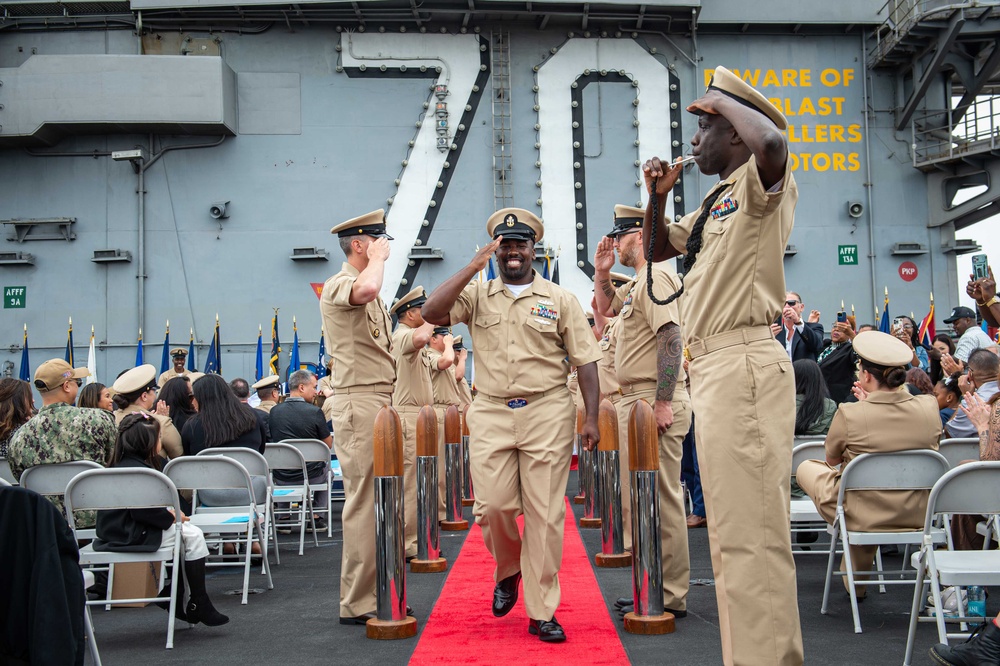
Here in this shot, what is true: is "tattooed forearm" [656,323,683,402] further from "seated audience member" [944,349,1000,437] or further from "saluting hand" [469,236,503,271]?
"seated audience member" [944,349,1000,437]

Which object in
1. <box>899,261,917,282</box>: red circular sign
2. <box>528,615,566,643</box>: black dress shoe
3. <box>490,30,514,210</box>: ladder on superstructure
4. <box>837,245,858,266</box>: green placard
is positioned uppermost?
<box>490,30,514,210</box>: ladder on superstructure

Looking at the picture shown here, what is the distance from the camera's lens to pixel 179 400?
301 inches

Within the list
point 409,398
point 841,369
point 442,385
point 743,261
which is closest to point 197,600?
point 743,261

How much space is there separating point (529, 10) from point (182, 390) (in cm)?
1291

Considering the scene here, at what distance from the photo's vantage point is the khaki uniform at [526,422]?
4730mm

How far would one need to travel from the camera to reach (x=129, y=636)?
203 inches

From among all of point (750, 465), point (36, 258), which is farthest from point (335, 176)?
point (750, 465)

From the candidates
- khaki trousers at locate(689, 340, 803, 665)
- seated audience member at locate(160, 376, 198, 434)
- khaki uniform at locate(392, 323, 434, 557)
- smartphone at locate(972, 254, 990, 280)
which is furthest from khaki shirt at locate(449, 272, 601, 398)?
smartphone at locate(972, 254, 990, 280)

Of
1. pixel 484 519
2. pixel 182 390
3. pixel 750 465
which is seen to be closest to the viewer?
pixel 750 465

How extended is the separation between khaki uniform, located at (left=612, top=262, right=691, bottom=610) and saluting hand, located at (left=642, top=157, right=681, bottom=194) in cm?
126

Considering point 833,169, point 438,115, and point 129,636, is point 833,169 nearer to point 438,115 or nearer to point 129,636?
point 438,115

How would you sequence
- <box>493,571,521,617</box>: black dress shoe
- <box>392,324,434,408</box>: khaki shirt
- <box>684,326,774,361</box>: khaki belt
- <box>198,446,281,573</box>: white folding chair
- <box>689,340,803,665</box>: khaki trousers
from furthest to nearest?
<box>392,324,434,408</box>: khaki shirt, <box>198,446,281,573</box>: white folding chair, <box>493,571,521,617</box>: black dress shoe, <box>684,326,774,361</box>: khaki belt, <box>689,340,803,665</box>: khaki trousers

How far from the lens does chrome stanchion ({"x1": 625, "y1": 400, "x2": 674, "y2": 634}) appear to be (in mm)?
4723

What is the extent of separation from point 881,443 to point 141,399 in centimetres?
507
